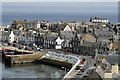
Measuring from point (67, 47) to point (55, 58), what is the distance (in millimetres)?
3739

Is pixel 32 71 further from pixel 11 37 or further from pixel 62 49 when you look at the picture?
pixel 11 37

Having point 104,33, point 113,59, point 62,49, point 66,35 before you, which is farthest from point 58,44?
point 113,59

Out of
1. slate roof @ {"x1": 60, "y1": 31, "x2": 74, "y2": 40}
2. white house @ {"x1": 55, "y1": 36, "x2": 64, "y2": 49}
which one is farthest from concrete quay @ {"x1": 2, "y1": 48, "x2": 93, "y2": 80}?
slate roof @ {"x1": 60, "y1": 31, "x2": 74, "y2": 40}

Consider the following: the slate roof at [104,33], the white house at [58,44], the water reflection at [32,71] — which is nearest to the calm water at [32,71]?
the water reflection at [32,71]

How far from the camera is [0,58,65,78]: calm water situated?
21.6 metres

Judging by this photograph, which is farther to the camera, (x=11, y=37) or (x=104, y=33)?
(x=11, y=37)

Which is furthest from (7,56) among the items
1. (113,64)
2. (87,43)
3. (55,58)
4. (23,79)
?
(113,64)

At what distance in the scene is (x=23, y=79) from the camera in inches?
792

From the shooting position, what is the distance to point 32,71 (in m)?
23.3

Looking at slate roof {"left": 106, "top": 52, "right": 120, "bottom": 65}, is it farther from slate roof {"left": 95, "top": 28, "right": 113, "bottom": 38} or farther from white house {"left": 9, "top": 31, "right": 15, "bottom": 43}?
white house {"left": 9, "top": 31, "right": 15, "bottom": 43}

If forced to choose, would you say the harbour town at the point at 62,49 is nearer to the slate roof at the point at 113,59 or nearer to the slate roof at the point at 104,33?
the slate roof at the point at 104,33

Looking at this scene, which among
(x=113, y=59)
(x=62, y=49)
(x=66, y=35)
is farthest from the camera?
(x=66, y=35)

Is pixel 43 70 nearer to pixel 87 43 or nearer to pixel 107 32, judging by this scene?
pixel 87 43

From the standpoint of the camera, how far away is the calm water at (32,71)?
2164cm
